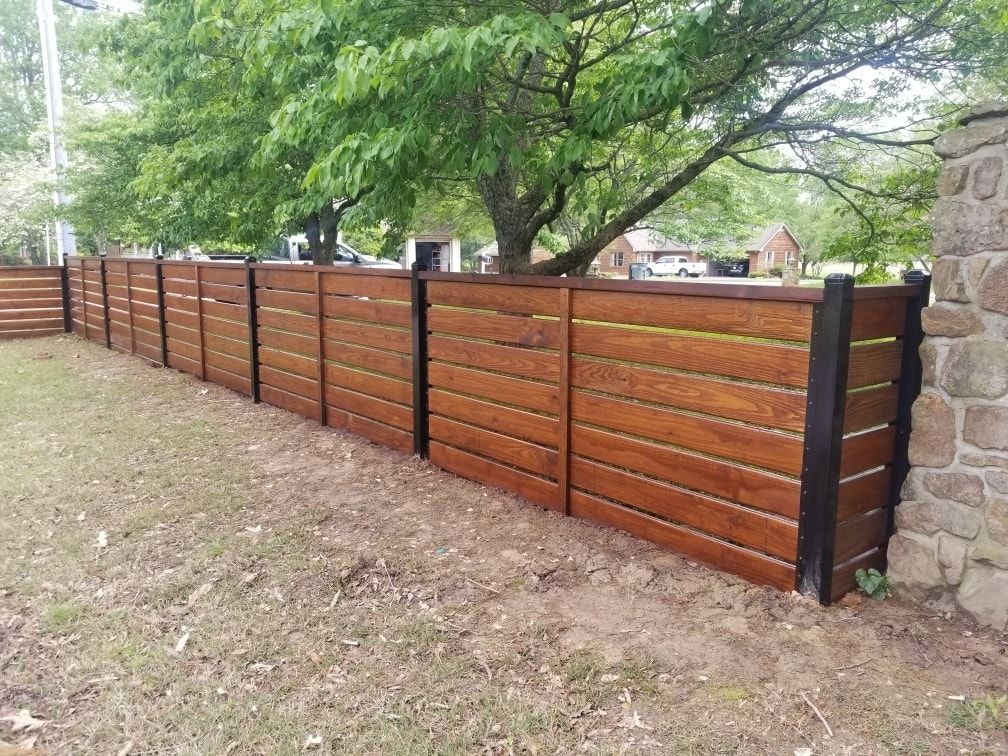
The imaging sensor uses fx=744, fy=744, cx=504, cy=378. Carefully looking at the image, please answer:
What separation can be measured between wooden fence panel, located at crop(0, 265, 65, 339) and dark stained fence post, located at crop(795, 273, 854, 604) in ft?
45.3

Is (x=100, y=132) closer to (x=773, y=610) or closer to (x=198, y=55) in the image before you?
(x=198, y=55)

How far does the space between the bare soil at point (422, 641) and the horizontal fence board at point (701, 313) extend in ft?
3.69

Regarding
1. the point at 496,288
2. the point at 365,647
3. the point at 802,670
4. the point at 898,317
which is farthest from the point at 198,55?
the point at 802,670

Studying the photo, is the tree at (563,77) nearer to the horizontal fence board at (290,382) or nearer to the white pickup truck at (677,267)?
the horizontal fence board at (290,382)

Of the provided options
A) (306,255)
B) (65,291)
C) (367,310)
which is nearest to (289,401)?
(367,310)

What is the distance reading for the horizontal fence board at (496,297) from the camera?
4219mm

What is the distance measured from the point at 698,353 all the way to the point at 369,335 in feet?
9.82

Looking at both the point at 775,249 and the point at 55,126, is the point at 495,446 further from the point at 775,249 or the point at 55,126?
the point at 775,249

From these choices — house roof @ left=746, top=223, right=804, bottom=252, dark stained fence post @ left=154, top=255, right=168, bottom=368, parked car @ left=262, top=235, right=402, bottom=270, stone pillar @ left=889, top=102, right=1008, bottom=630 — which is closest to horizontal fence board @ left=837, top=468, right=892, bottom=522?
stone pillar @ left=889, top=102, right=1008, bottom=630

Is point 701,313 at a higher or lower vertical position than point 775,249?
lower

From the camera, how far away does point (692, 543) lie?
3.56 m

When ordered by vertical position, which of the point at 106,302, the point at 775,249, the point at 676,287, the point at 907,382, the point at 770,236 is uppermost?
the point at 770,236

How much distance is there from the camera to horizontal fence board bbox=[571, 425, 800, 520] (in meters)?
3.20

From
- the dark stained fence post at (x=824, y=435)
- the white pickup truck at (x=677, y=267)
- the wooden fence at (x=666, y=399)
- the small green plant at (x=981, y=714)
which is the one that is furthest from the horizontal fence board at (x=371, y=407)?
the white pickup truck at (x=677, y=267)
